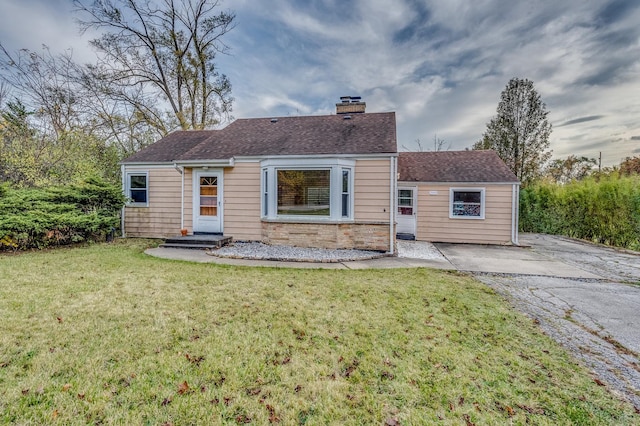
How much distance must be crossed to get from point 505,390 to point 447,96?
14159 mm

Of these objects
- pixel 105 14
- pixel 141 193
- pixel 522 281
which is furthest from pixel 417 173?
pixel 105 14

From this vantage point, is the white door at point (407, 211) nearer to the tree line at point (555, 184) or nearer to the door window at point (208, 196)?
the tree line at point (555, 184)

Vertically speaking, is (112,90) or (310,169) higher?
(112,90)

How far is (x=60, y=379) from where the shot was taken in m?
2.49

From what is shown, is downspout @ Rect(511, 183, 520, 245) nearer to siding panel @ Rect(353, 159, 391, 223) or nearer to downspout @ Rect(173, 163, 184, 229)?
siding panel @ Rect(353, 159, 391, 223)

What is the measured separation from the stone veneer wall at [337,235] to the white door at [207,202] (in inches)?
101

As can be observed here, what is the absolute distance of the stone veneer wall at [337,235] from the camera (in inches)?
342

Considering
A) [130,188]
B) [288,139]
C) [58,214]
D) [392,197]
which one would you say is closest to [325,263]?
[392,197]

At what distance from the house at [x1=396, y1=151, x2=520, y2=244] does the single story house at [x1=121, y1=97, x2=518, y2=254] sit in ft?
0.13

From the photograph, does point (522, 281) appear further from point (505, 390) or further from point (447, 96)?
point (447, 96)

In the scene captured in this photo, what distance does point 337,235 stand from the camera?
867 centimetres

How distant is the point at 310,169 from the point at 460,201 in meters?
6.52

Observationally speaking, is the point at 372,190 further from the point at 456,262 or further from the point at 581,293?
the point at 581,293

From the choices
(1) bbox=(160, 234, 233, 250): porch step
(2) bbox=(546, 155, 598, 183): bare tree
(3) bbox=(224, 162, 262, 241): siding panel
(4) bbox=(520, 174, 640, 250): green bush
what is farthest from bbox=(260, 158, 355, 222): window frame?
(2) bbox=(546, 155, 598, 183): bare tree
